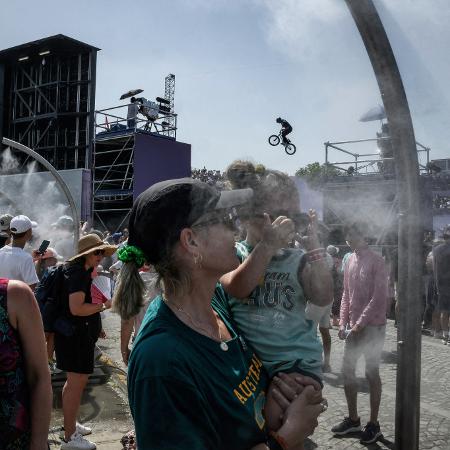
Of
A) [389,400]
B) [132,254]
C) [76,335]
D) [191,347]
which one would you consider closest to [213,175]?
[132,254]

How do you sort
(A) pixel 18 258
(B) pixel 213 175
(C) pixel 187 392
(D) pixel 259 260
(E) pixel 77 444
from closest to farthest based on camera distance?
(C) pixel 187 392, (D) pixel 259 260, (B) pixel 213 175, (E) pixel 77 444, (A) pixel 18 258

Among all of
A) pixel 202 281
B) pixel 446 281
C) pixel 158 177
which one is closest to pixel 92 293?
pixel 202 281

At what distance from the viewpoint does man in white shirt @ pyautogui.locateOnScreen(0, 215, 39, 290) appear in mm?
4238

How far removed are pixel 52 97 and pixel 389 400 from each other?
2202 centimetres

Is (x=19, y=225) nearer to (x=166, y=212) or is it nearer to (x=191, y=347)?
(x=166, y=212)

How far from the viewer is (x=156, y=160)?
1895 centimetres

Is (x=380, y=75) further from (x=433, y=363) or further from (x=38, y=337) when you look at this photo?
(x=433, y=363)

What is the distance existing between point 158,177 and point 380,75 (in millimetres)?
18068

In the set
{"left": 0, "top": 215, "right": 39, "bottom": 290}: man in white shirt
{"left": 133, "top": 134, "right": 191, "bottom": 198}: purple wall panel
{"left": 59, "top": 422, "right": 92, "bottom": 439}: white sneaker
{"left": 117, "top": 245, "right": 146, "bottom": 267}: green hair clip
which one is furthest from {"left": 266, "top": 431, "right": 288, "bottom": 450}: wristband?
{"left": 133, "top": 134, "right": 191, "bottom": 198}: purple wall panel

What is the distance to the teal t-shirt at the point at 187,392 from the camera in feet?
3.75

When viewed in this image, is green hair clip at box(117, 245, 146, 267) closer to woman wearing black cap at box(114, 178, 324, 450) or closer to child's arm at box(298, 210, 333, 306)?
woman wearing black cap at box(114, 178, 324, 450)

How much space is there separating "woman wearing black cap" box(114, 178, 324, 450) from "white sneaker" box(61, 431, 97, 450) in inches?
107

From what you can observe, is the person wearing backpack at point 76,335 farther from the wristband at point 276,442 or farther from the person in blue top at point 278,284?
the wristband at point 276,442

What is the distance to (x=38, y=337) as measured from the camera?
2055mm
